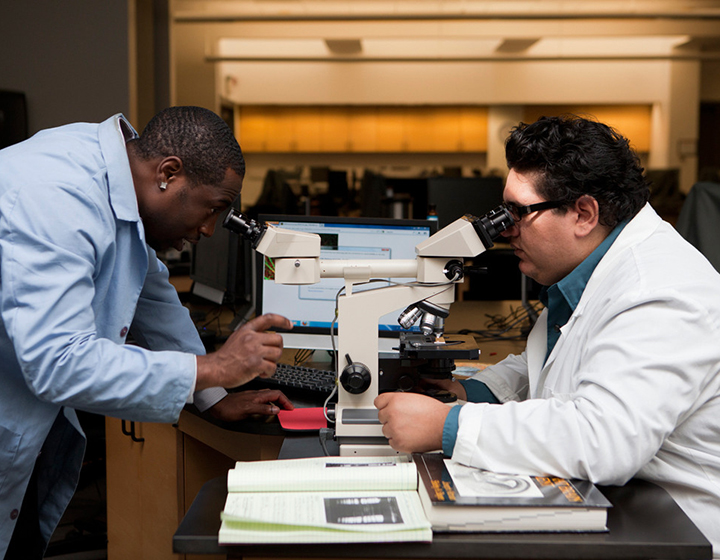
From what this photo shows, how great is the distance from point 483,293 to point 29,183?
276cm

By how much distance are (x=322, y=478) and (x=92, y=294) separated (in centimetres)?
49

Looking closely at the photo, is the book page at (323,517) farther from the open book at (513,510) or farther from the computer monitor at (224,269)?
the computer monitor at (224,269)

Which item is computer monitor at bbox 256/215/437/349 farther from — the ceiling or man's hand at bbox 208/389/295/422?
the ceiling

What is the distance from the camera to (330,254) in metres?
1.90

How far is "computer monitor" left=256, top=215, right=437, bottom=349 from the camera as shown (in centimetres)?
188

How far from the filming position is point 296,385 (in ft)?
5.23

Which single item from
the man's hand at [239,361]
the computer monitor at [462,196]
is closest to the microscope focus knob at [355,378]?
the man's hand at [239,361]

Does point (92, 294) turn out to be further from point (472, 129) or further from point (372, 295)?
point (472, 129)

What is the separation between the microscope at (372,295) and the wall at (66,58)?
3.69m

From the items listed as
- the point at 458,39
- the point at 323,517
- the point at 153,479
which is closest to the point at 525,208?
the point at 323,517

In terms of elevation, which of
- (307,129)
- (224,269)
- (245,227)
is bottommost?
(224,269)

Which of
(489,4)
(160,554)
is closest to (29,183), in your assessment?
(160,554)

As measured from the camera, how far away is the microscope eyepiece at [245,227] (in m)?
1.19

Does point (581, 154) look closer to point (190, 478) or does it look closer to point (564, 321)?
point (564, 321)
